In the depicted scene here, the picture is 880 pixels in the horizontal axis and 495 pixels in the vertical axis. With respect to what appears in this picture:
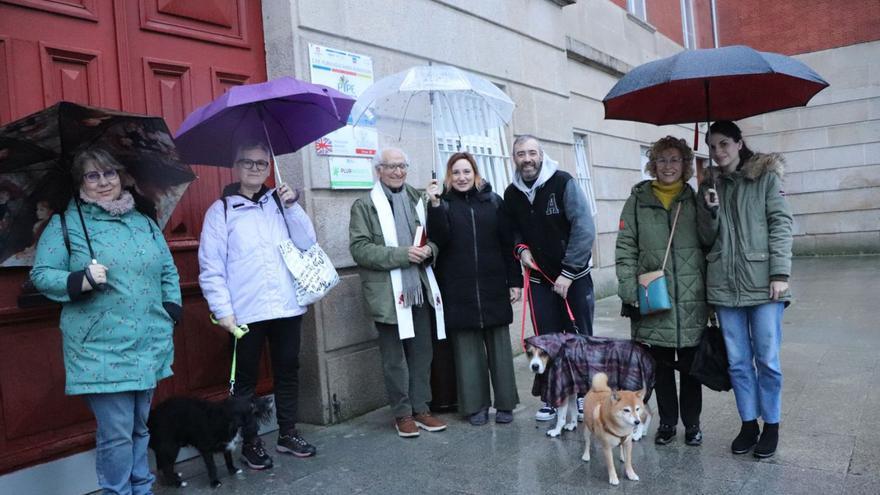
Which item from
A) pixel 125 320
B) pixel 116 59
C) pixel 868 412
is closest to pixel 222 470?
pixel 125 320

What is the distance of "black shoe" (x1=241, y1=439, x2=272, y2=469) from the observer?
4258mm

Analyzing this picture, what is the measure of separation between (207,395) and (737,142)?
3.87 metres

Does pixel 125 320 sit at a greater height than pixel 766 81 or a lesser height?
lesser

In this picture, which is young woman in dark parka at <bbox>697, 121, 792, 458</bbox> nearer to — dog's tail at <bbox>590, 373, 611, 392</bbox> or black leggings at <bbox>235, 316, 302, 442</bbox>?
dog's tail at <bbox>590, 373, 611, 392</bbox>

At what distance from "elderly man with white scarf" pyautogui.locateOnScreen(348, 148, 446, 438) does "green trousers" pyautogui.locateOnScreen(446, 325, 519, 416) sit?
0.63ft

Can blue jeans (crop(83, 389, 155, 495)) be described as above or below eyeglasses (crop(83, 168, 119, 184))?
below

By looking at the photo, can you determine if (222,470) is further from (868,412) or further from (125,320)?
(868,412)

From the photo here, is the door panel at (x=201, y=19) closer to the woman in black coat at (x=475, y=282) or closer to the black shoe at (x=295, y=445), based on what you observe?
the woman in black coat at (x=475, y=282)

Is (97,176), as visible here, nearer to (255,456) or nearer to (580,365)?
(255,456)

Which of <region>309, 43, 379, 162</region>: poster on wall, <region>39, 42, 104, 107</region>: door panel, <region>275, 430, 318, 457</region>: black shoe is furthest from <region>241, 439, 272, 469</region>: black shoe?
<region>39, 42, 104, 107</region>: door panel

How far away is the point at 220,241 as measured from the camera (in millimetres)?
4141

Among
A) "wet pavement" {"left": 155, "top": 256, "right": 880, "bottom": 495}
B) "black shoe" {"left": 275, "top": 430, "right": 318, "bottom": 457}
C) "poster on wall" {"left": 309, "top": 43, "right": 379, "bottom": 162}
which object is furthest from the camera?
"poster on wall" {"left": 309, "top": 43, "right": 379, "bottom": 162}

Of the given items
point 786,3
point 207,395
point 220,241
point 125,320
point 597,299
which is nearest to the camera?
point 125,320

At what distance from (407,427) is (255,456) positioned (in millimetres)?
1092
